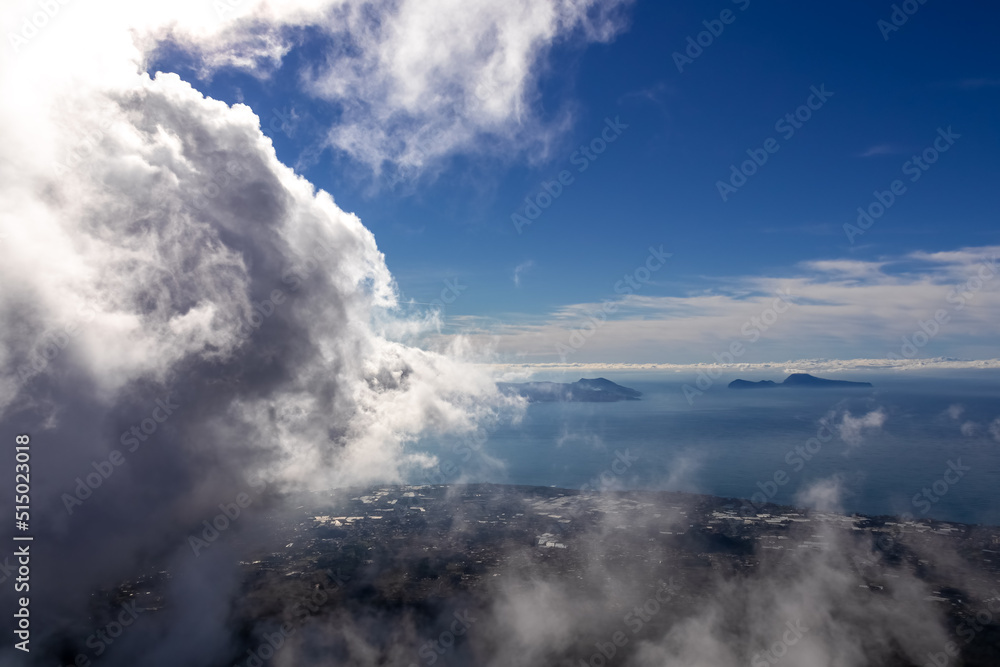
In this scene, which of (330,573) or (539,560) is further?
(539,560)

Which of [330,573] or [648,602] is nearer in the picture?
[648,602]

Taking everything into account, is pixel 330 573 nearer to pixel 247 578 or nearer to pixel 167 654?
pixel 247 578

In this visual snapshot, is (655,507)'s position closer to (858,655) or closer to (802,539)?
(802,539)

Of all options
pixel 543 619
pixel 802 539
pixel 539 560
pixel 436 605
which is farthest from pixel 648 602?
pixel 802 539

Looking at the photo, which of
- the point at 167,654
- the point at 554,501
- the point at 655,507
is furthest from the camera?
the point at 554,501

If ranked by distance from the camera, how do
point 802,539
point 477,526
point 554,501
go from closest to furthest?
point 802,539 < point 477,526 < point 554,501

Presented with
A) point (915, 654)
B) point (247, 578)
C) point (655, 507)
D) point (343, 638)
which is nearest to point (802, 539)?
point (655, 507)

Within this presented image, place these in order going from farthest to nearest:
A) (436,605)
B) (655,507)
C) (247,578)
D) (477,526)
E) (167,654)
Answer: (655,507) < (477,526) < (247,578) < (436,605) < (167,654)

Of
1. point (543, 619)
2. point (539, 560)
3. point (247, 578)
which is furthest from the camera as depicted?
point (539, 560)
